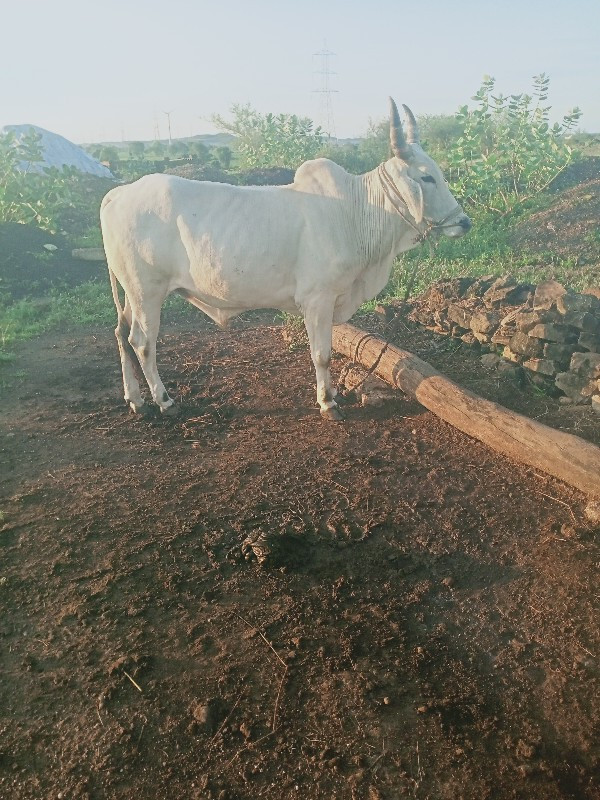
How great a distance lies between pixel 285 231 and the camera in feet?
16.4

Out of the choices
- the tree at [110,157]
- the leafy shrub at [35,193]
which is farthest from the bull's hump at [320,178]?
the tree at [110,157]

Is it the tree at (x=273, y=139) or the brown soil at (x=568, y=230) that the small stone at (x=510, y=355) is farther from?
the tree at (x=273, y=139)

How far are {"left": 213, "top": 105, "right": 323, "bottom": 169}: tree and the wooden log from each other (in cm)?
1328

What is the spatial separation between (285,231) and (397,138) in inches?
43.7

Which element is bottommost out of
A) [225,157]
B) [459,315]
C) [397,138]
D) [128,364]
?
[128,364]

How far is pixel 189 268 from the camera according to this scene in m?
5.10

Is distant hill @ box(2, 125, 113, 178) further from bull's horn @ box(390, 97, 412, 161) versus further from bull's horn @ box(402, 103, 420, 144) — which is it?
bull's horn @ box(390, 97, 412, 161)

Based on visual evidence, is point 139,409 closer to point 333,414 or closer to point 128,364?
point 128,364

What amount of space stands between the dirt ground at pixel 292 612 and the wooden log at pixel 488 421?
5.6 inches

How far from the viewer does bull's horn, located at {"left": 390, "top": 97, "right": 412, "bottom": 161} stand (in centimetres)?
480

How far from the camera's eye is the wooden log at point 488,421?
159 inches

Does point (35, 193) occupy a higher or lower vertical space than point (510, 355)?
higher

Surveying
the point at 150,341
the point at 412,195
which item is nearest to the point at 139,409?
the point at 150,341

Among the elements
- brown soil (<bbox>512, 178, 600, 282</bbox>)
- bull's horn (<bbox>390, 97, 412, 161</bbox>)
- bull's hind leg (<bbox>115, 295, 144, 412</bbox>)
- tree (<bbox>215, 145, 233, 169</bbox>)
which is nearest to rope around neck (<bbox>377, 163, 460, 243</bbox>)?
bull's horn (<bbox>390, 97, 412, 161</bbox>)
